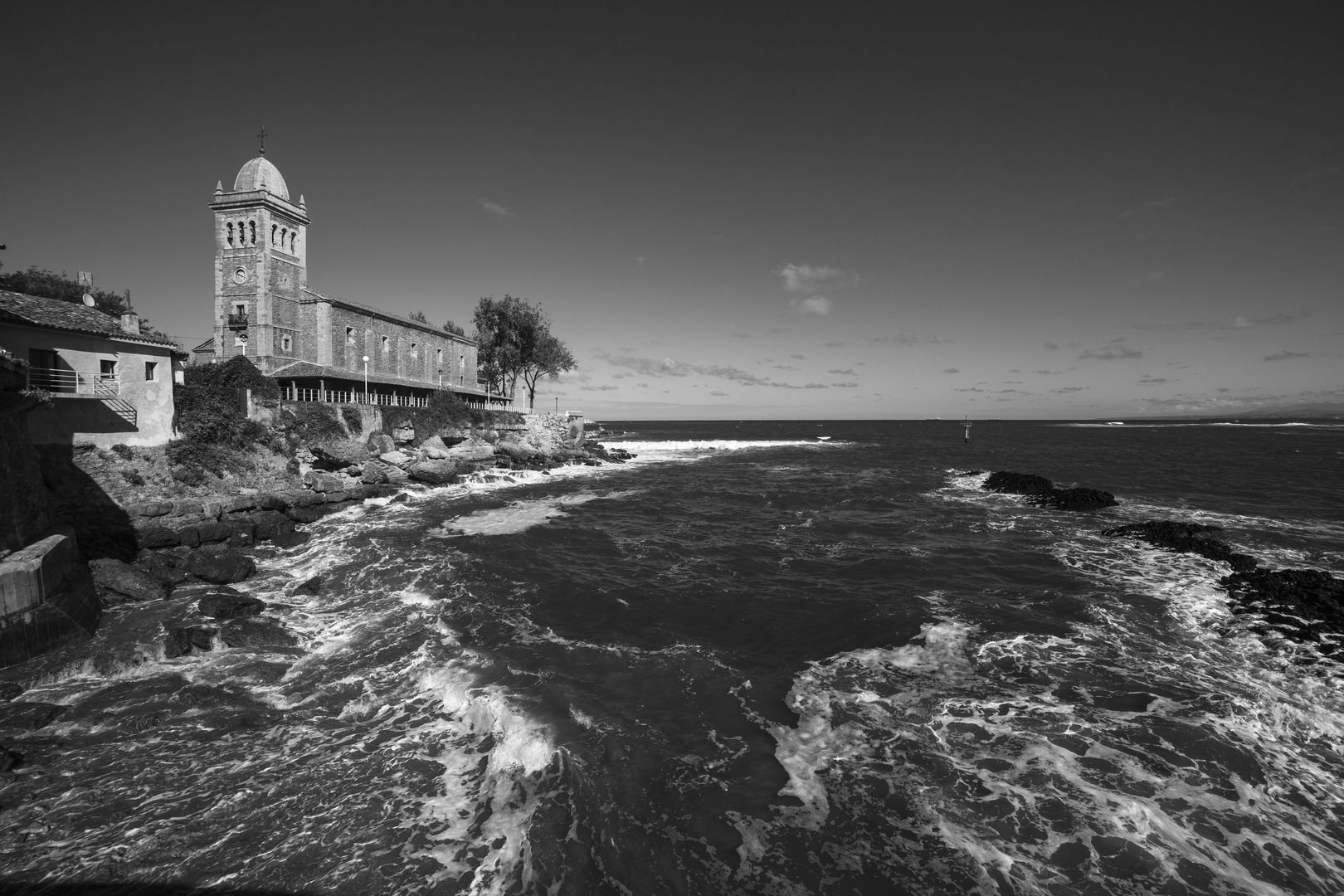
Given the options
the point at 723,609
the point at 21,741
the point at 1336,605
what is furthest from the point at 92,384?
the point at 1336,605

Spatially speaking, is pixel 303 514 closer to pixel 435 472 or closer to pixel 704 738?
pixel 435 472

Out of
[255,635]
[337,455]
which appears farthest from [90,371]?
[255,635]

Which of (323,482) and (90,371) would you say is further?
(323,482)

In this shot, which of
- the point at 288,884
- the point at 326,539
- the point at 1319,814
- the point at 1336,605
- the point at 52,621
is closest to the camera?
the point at 288,884

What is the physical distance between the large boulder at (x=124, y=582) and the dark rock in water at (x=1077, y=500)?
36850 mm

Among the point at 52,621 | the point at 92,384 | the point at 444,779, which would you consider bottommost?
the point at 444,779

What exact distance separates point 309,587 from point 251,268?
35657 mm

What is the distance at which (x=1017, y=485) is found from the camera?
112 ft

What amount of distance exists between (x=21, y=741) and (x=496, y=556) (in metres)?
11.6

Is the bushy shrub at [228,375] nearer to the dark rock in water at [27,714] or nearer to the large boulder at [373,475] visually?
the large boulder at [373,475]

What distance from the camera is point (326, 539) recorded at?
21359 mm

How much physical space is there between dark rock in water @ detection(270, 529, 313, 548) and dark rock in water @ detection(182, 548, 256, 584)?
10.8 feet

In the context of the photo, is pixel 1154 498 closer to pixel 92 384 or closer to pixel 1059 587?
pixel 1059 587

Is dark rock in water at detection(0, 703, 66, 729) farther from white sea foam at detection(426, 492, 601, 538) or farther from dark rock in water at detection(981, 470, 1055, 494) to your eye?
dark rock in water at detection(981, 470, 1055, 494)
